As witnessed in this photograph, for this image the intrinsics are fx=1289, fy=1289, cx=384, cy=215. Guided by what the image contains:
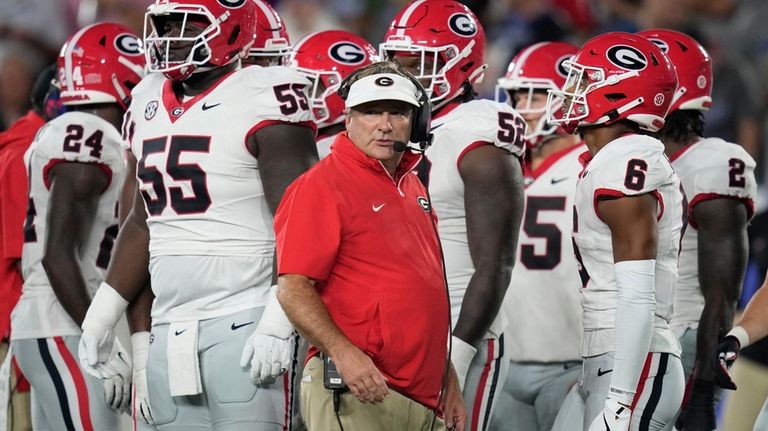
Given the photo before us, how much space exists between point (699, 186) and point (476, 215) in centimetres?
→ 111

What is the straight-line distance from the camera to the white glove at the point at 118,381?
5305 mm

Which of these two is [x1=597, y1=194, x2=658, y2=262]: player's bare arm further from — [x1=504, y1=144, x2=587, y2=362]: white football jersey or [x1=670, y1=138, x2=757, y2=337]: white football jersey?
[x1=504, y1=144, x2=587, y2=362]: white football jersey

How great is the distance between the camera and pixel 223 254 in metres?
4.76

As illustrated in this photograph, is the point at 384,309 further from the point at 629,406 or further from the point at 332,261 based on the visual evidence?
the point at 629,406

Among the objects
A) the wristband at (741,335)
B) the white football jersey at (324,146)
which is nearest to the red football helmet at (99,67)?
the white football jersey at (324,146)

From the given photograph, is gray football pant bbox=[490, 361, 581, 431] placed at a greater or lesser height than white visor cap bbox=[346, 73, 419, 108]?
lesser

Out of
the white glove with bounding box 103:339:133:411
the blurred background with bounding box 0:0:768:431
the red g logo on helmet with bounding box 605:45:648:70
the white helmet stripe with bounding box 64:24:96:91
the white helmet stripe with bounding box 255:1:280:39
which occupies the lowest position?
the white glove with bounding box 103:339:133:411

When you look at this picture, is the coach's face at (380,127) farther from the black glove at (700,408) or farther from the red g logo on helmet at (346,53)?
the red g logo on helmet at (346,53)

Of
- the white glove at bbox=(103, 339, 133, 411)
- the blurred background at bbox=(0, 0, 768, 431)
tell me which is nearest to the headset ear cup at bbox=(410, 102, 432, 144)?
the white glove at bbox=(103, 339, 133, 411)

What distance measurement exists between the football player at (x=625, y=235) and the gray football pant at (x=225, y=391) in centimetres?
114

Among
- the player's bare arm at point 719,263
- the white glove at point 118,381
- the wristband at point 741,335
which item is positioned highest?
the player's bare arm at point 719,263

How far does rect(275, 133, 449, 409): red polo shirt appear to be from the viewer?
4.14 m

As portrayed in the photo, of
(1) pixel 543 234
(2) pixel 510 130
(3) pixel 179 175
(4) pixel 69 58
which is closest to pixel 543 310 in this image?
(1) pixel 543 234

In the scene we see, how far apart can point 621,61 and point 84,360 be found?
7.89 ft
